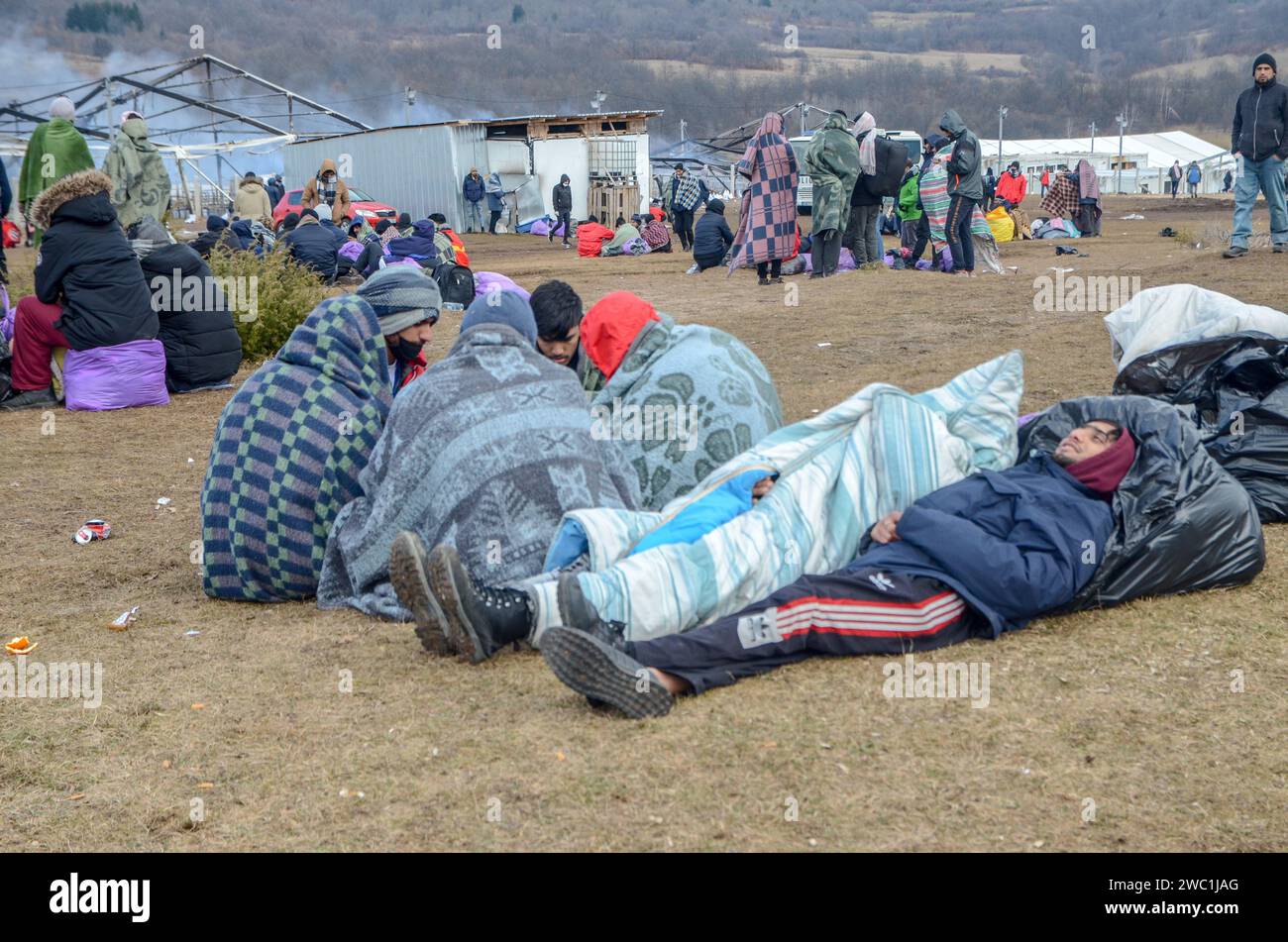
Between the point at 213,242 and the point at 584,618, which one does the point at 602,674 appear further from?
the point at 213,242

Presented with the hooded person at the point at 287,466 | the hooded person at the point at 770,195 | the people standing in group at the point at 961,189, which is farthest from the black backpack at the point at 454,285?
the hooded person at the point at 287,466

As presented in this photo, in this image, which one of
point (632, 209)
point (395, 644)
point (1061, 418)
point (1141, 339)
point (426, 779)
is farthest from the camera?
point (632, 209)

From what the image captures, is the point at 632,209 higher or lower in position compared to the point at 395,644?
higher

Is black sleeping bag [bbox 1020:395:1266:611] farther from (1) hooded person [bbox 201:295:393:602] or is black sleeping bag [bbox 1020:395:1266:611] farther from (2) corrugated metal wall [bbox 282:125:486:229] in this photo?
(2) corrugated metal wall [bbox 282:125:486:229]

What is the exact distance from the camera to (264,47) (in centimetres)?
11156

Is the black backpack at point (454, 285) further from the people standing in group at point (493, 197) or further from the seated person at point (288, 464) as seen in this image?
the people standing in group at point (493, 197)

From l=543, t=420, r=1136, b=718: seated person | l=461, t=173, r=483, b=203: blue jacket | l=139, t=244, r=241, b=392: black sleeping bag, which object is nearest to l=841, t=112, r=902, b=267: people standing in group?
l=139, t=244, r=241, b=392: black sleeping bag

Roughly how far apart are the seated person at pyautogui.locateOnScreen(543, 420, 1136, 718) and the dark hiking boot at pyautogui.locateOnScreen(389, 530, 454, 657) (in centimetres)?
13

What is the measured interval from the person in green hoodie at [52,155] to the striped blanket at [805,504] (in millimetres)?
8240

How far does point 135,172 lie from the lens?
467 inches

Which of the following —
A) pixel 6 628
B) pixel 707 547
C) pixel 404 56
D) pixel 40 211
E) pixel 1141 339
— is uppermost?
pixel 404 56

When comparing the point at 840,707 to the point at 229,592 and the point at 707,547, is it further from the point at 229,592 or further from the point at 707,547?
the point at 229,592

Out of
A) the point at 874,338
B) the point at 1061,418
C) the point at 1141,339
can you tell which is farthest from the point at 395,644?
the point at 874,338

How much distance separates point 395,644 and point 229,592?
0.89 m
